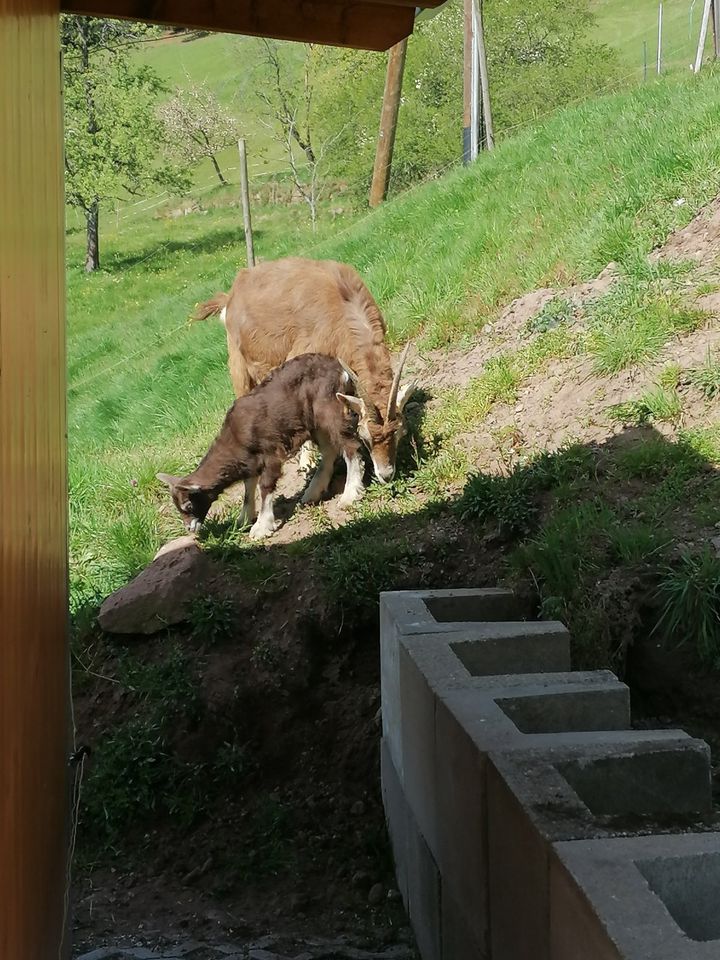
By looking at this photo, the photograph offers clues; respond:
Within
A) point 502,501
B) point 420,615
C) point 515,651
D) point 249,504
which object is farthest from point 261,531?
point 515,651

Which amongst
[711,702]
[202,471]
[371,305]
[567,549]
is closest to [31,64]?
[567,549]

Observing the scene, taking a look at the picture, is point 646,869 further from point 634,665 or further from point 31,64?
point 634,665

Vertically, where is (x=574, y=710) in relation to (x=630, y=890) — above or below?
below

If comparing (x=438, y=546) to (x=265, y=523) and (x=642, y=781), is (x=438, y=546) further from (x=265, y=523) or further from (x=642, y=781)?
(x=642, y=781)

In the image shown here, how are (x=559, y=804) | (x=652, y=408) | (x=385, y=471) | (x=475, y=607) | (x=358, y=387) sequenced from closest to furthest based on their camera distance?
1. (x=559, y=804)
2. (x=475, y=607)
3. (x=652, y=408)
4. (x=385, y=471)
5. (x=358, y=387)

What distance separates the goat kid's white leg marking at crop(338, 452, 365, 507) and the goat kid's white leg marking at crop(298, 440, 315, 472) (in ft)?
4.08

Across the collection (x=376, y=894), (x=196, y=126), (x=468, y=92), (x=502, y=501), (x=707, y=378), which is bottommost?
(x=376, y=894)

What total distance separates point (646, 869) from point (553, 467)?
195 inches

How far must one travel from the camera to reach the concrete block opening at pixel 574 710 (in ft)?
14.2

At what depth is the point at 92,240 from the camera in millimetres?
32844

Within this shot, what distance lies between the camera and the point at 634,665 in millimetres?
6051

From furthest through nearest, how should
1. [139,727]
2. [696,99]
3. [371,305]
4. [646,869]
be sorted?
1. [696,99]
2. [371,305]
3. [139,727]
4. [646,869]

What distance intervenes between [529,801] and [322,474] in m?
6.26

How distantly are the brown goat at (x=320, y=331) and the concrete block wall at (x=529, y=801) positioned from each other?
10.8 feet
